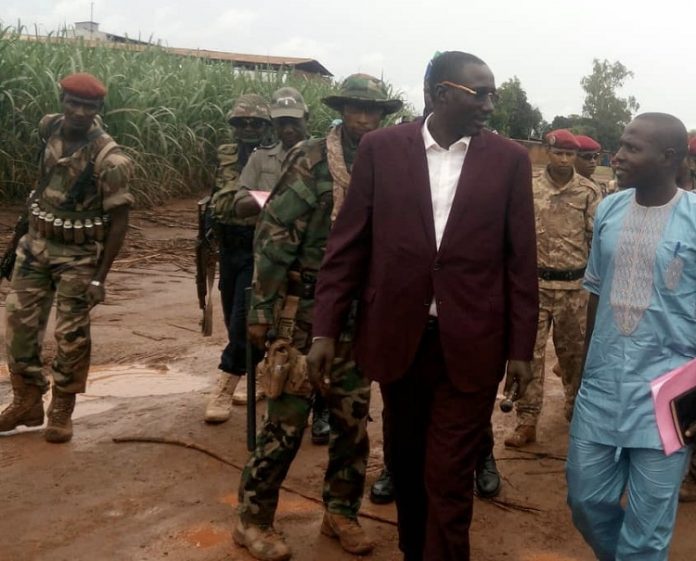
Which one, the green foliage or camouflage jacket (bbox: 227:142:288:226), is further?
the green foliage

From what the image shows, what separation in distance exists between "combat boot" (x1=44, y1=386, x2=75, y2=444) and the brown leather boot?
8.14ft

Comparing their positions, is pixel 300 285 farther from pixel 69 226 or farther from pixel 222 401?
pixel 222 401

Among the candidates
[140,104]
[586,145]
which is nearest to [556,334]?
[586,145]

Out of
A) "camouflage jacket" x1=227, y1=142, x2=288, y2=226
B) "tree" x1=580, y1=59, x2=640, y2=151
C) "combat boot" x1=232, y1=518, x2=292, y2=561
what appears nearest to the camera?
"combat boot" x1=232, y1=518, x2=292, y2=561

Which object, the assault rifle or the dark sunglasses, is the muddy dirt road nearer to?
the assault rifle

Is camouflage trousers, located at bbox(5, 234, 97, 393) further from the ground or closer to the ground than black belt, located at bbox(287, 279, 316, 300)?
closer to the ground

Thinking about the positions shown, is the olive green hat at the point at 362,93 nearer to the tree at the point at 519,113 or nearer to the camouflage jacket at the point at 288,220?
the camouflage jacket at the point at 288,220

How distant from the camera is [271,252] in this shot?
3.76 metres

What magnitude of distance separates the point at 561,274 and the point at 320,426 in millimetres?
1650

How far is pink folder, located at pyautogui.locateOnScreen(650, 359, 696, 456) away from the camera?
117 inches

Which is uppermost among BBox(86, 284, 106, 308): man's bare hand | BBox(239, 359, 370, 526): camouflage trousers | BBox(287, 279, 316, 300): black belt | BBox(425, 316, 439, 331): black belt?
BBox(425, 316, 439, 331): black belt

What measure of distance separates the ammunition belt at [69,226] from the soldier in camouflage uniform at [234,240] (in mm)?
756

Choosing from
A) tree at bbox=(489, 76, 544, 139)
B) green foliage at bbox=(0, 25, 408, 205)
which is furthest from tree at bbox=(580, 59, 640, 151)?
green foliage at bbox=(0, 25, 408, 205)

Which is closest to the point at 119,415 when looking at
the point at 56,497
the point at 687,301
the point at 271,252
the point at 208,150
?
the point at 56,497
